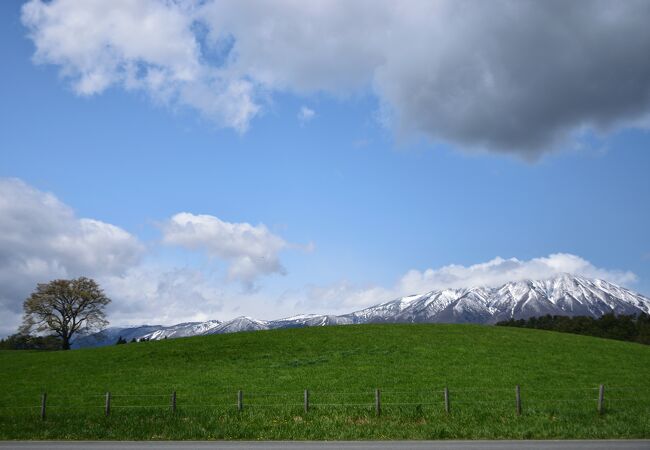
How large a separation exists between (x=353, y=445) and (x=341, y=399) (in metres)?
18.2

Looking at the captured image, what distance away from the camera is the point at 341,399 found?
38.2m

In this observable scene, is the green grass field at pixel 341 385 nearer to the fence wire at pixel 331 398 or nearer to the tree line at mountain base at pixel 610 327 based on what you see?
the fence wire at pixel 331 398

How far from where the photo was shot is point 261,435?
2355 cm

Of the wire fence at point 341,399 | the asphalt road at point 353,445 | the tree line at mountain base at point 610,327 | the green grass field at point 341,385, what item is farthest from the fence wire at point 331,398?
the tree line at mountain base at point 610,327

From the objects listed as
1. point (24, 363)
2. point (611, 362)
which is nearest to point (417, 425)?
point (611, 362)

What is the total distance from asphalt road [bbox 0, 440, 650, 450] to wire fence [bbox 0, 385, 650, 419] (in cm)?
1114

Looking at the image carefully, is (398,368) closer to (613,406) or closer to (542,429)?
(613,406)

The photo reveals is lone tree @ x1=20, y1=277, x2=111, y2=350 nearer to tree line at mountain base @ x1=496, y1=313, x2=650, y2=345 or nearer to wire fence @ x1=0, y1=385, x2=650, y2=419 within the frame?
wire fence @ x1=0, y1=385, x2=650, y2=419

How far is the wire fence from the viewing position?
1345 inches

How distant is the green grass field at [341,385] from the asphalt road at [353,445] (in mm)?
1785

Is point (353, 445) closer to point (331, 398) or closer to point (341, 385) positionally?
point (331, 398)

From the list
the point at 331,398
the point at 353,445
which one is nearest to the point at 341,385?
the point at 331,398

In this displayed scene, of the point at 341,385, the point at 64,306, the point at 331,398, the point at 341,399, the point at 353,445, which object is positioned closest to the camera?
the point at 353,445

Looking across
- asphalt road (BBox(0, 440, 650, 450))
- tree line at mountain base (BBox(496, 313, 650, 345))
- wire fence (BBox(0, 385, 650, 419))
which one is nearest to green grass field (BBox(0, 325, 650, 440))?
wire fence (BBox(0, 385, 650, 419))
